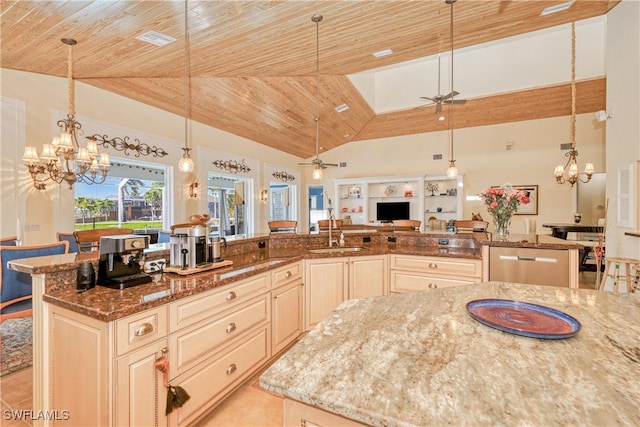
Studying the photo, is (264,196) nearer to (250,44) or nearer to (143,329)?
A: (250,44)

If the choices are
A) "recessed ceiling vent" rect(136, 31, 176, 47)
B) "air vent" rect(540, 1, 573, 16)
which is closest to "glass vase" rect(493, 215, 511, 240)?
"air vent" rect(540, 1, 573, 16)

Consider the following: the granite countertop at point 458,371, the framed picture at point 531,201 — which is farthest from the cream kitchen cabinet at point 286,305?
the framed picture at point 531,201

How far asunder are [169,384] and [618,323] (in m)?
1.98

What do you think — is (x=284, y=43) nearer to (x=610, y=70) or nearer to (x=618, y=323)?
(x=618, y=323)

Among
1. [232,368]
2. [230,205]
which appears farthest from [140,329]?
[230,205]

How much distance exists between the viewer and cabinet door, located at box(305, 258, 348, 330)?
2.76m

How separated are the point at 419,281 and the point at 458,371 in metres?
2.20

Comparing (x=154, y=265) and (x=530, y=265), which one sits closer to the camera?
(x=154, y=265)

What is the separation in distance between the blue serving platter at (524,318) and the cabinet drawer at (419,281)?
1.56m

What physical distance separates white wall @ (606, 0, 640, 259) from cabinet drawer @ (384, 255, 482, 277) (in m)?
2.51

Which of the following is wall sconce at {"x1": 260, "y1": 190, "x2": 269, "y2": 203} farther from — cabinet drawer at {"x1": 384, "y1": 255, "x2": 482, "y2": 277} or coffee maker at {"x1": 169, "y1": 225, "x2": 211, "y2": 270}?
coffee maker at {"x1": 169, "y1": 225, "x2": 211, "y2": 270}

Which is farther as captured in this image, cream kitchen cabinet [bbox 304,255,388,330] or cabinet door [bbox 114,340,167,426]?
cream kitchen cabinet [bbox 304,255,388,330]

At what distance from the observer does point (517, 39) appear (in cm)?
512

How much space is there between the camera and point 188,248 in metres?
1.95
